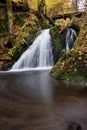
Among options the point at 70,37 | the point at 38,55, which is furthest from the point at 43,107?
the point at 70,37

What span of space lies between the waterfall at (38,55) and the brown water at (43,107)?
5.32m

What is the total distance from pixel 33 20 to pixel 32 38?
1.84 metres

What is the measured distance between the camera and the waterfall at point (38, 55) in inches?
464

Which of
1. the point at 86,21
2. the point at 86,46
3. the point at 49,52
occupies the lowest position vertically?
the point at 49,52

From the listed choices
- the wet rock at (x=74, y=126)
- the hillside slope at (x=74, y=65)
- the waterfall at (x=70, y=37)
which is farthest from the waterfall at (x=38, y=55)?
the wet rock at (x=74, y=126)

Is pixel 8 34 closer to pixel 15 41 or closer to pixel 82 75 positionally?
pixel 15 41

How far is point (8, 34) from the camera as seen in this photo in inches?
520

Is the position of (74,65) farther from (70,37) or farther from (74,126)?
(70,37)

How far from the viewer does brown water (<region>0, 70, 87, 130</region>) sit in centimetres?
359

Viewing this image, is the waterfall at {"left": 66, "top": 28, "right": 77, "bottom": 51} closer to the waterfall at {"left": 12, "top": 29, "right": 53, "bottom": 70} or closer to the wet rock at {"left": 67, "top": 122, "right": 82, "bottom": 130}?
the waterfall at {"left": 12, "top": 29, "right": 53, "bottom": 70}

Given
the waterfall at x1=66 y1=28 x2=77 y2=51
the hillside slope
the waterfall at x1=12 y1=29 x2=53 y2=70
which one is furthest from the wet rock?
the waterfall at x1=66 y1=28 x2=77 y2=51

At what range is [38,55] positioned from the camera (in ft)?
40.3

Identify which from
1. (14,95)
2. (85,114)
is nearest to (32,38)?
(14,95)

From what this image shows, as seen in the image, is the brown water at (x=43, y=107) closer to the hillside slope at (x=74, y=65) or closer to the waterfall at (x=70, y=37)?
the hillside slope at (x=74, y=65)
